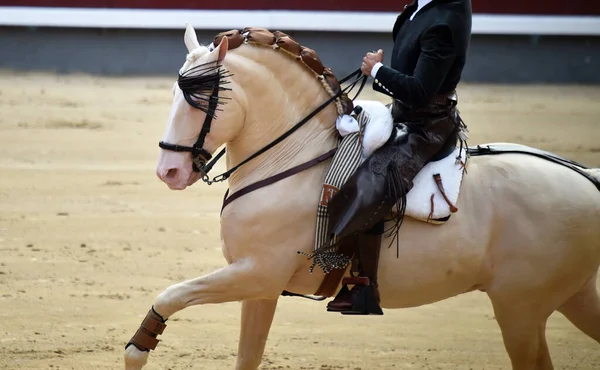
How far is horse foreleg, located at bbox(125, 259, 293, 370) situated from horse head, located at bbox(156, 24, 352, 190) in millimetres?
385

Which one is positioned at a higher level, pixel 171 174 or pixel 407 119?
pixel 407 119

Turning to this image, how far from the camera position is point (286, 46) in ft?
12.8

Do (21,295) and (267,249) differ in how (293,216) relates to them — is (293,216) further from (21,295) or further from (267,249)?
(21,295)

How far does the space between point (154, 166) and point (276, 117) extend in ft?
18.7

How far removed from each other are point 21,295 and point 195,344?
4.15 ft

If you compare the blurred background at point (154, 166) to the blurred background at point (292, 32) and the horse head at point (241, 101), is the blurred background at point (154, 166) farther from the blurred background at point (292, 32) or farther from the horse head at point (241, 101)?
the horse head at point (241, 101)

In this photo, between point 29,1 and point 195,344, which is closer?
point 195,344

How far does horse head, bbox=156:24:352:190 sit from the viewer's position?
12.5ft

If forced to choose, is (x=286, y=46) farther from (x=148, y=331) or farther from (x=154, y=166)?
(x=154, y=166)

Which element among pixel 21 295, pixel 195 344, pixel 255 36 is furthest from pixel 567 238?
pixel 21 295

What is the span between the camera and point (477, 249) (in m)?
4.05

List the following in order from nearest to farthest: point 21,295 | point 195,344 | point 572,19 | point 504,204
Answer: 1. point 504,204
2. point 195,344
3. point 21,295
4. point 572,19

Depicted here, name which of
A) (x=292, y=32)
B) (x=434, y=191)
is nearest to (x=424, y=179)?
(x=434, y=191)

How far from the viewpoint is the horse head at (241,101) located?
3.80 meters
